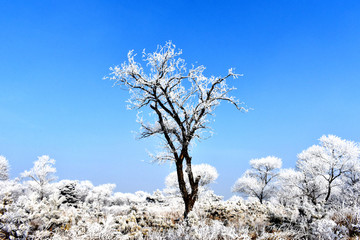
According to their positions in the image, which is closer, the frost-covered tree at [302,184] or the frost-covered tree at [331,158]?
the frost-covered tree at [331,158]

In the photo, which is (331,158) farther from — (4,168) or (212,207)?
(4,168)

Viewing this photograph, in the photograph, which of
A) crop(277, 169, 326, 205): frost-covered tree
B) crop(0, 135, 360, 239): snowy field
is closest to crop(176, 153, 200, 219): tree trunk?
crop(0, 135, 360, 239): snowy field

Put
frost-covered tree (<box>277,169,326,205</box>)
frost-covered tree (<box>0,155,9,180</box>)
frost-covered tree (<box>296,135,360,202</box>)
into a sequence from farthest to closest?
frost-covered tree (<box>0,155,9,180</box>), frost-covered tree (<box>277,169,326,205</box>), frost-covered tree (<box>296,135,360,202</box>)

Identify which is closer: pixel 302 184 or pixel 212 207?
pixel 212 207

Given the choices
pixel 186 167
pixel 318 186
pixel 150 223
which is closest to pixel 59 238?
pixel 150 223

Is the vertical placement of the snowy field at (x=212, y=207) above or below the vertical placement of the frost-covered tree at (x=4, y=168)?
below

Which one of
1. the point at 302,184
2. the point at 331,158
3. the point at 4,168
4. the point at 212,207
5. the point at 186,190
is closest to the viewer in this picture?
the point at 186,190

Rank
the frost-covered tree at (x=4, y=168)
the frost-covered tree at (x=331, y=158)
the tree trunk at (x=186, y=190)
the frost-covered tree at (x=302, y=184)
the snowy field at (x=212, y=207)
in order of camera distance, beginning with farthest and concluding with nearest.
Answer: the frost-covered tree at (x=4, y=168) → the frost-covered tree at (x=302, y=184) → the frost-covered tree at (x=331, y=158) → the tree trunk at (x=186, y=190) → the snowy field at (x=212, y=207)

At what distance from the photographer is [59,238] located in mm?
4801

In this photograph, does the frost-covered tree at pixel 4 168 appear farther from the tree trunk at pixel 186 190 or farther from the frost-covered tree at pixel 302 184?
the frost-covered tree at pixel 302 184

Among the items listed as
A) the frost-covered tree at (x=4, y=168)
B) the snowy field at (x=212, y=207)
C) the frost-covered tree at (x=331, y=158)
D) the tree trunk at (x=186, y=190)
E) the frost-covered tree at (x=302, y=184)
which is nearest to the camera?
the snowy field at (x=212, y=207)

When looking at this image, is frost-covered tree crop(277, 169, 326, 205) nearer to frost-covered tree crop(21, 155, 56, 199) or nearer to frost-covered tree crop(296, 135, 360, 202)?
frost-covered tree crop(296, 135, 360, 202)

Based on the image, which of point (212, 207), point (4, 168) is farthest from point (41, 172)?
point (212, 207)

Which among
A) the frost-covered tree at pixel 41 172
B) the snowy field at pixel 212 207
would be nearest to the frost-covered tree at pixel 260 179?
the snowy field at pixel 212 207
